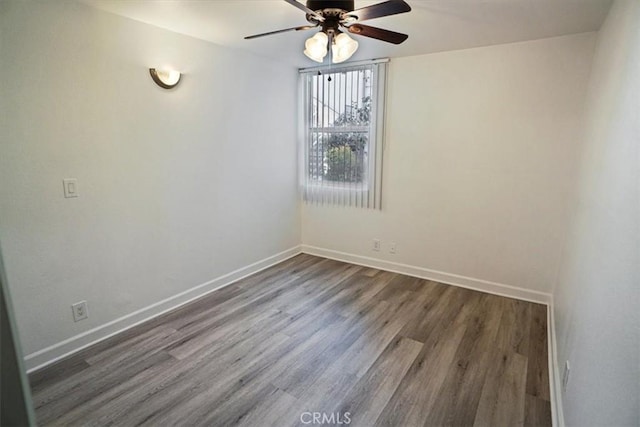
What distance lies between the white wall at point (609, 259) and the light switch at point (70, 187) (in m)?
2.91

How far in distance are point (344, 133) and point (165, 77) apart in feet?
6.44

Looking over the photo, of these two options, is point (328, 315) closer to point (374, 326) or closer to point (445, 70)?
point (374, 326)

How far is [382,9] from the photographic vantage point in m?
1.70

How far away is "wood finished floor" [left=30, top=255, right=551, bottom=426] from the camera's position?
5.97 feet

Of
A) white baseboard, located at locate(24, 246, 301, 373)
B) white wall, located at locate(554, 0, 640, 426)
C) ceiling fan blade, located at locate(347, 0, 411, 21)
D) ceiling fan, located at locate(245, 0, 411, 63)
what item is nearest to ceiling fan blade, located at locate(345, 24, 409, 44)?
ceiling fan, located at locate(245, 0, 411, 63)

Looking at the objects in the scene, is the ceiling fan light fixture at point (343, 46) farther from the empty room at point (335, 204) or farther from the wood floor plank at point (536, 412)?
the wood floor plank at point (536, 412)

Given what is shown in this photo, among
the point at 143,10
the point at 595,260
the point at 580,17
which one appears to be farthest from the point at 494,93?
the point at 143,10

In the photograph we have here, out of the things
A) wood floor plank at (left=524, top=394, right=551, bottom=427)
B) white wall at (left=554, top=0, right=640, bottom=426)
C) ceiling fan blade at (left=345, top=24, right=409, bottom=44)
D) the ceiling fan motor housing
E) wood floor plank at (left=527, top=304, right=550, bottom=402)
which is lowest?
wood floor plank at (left=524, top=394, right=551, bottom=427)

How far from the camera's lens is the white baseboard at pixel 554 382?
1.72 m

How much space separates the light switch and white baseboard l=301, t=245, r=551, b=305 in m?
2.76

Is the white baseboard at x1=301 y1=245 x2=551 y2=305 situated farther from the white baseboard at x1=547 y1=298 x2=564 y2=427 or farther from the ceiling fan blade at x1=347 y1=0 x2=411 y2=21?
the ceiling fan blade at x1=347 y1=0 x2=411 y2=21

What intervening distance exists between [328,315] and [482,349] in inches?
47.4

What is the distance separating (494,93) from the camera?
119 inches

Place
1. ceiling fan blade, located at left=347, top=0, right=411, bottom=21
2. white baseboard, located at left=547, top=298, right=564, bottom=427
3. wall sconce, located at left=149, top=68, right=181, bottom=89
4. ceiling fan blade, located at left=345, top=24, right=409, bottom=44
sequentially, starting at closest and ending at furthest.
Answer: ceiling fan blade, located at left=347, top=0, right=411, bottom=21 → white baseboard, located at left=547, top=298, right=564, bottom=427 → ceiling fan blade, located at left=345, top=24, right=409, bottom=44 → wall sconce, located at left=149, top=68, right=181, bottom=89
